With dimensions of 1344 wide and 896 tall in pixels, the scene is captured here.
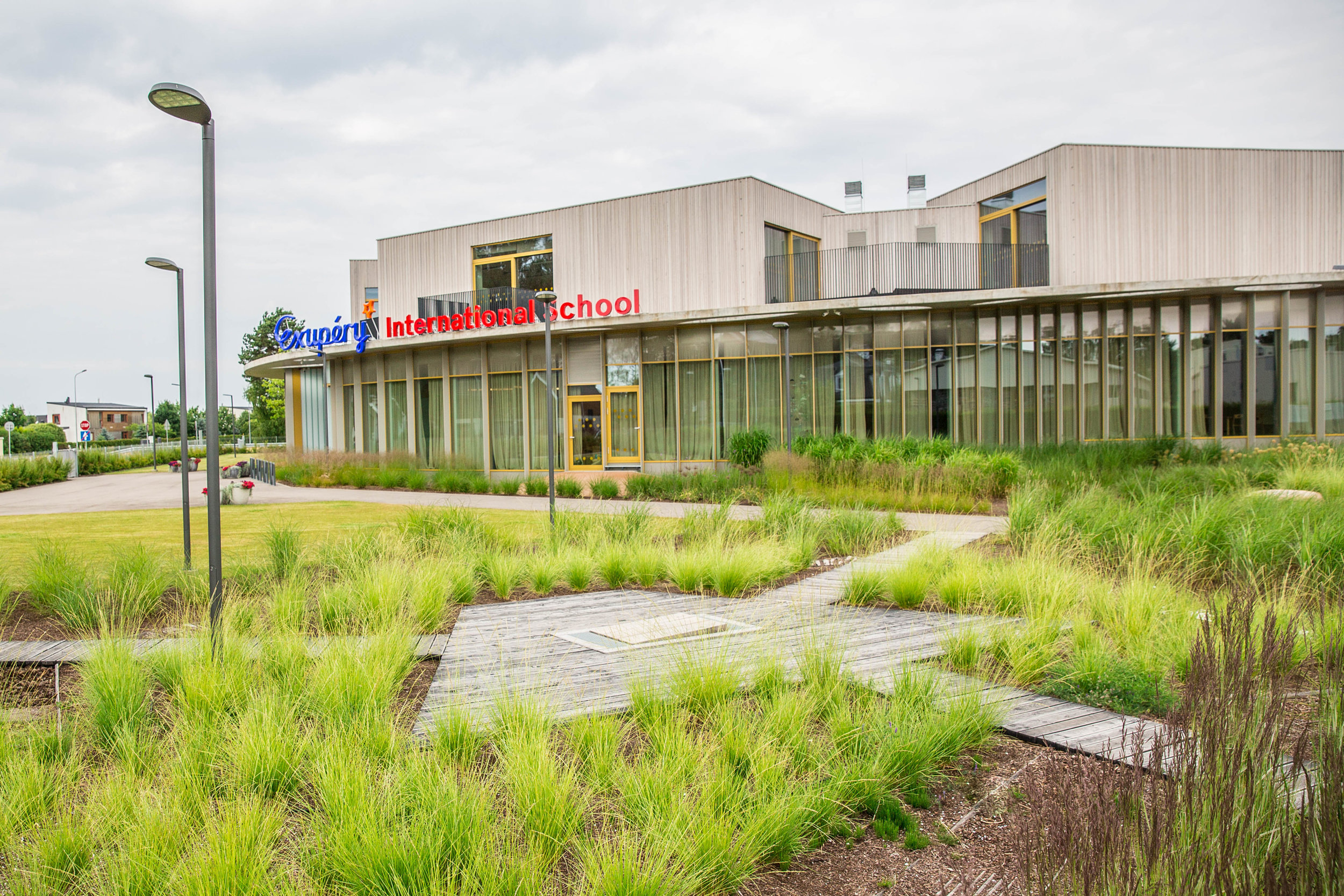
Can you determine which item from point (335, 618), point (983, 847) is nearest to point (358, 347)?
point (335, 618)

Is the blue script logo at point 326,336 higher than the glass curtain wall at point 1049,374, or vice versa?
the blue script logo at point 326,336

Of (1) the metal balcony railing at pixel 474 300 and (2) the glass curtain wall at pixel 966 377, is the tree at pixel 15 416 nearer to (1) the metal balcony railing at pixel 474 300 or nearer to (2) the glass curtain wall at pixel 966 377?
(1) the metal balcony railing at pixel 474 300

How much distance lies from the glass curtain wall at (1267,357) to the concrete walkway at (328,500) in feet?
40.9

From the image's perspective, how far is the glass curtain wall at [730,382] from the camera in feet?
69.5

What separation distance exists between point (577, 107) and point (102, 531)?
46.6ft

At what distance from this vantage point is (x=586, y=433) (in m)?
23.1

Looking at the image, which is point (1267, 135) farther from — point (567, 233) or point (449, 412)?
point (449, 412)

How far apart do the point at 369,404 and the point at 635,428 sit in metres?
10.2

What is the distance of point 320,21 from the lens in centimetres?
1056

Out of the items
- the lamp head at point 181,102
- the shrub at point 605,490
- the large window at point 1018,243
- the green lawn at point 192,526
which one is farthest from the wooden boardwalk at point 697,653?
the large window at point 1018,243

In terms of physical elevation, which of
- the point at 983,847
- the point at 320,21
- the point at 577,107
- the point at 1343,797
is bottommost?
the point at 983,847

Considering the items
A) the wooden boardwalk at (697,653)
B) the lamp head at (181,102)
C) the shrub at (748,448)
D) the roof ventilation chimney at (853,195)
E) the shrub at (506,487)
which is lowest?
the wooden boardwalk at (697,653)

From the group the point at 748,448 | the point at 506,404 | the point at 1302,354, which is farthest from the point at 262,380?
the point at 1302,354

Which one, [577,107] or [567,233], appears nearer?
[577,107]
